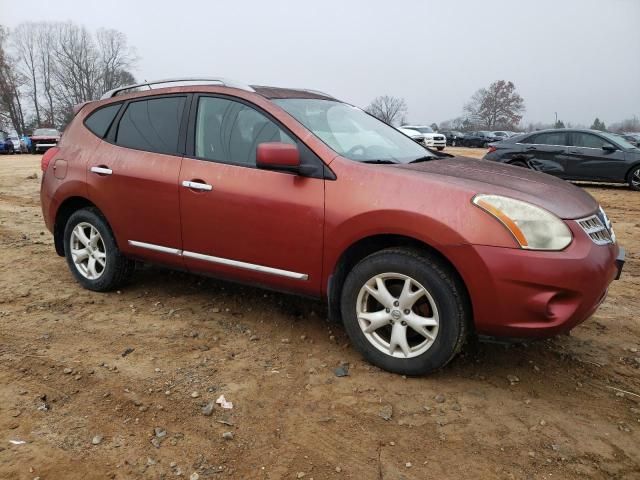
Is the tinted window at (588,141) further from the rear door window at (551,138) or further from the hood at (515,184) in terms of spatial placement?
the hood at (515,184)

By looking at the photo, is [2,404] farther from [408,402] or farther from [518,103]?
[518,103]

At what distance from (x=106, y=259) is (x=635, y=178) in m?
11.2

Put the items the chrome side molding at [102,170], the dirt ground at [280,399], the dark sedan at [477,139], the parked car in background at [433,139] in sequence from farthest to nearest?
the dark sedan at [477,139] < the parked car in background at [433,139] < the chrome side molding at [102,170] < the dirt ground at [280,399]

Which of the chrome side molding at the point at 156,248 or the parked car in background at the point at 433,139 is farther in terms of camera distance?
the parked car in background at the point at 433,139

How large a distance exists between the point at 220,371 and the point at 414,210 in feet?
4.83

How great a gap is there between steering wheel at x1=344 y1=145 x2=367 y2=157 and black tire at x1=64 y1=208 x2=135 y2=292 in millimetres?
2153

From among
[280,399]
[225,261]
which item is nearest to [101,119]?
[225,261]

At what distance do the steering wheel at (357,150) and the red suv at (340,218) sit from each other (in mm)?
13

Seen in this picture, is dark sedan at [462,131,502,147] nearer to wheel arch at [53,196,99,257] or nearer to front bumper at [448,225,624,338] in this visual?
wheel arch at [53,196,99,257]

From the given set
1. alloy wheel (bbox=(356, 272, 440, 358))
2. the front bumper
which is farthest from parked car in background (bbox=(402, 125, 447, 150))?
the front bumper

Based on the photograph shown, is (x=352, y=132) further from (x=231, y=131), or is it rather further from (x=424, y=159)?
(x=231, y=131)

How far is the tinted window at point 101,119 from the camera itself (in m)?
4.30

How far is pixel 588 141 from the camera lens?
11.4 meters

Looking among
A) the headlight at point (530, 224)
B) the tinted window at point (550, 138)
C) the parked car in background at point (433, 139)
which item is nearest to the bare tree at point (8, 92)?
the parked car in background at point (433, 139)
